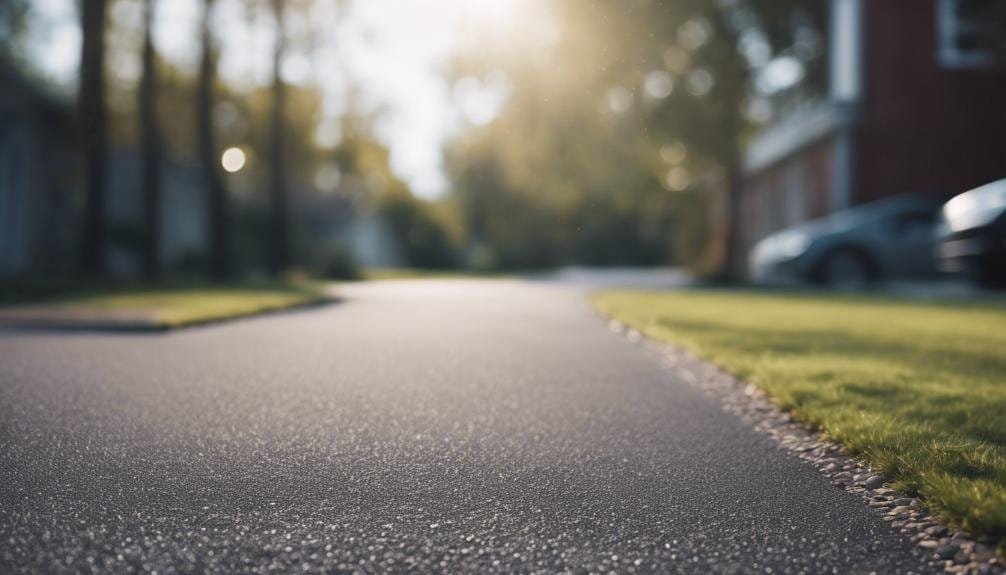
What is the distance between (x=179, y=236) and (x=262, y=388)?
1160 inches

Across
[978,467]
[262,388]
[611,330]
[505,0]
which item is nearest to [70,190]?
[505,0]

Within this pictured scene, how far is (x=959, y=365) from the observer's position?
7.19 m

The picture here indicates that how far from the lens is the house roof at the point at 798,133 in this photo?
2148 cm

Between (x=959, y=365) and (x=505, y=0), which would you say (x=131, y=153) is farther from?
(x=959, y=365)

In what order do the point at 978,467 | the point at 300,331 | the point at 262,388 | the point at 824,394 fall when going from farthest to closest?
the point at 300,331 < the point at 262,388 < the point at 824,394 < the point at 978,467

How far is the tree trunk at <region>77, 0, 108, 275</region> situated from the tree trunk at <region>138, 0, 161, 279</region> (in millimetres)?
2446

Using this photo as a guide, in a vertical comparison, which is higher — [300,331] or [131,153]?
[131,153]

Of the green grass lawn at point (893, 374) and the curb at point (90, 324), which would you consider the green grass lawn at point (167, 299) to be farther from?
the green grass lawn at point (893, 374)

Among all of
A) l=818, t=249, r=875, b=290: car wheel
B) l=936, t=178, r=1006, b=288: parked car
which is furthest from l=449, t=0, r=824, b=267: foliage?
l=936, t=178, r=1006, b=288: parked car

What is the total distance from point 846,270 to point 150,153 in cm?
1673

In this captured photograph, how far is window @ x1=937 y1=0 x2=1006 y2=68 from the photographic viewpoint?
20.4 metres

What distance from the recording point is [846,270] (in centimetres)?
1752

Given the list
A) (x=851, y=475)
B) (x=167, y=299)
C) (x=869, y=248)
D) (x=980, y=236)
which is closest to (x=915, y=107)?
(x=869, y=248)

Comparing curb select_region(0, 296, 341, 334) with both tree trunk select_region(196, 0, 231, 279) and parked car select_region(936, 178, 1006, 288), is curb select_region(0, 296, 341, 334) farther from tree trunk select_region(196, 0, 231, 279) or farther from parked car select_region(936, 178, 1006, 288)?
tree trunk select_region(196, 0, 231, 279)
